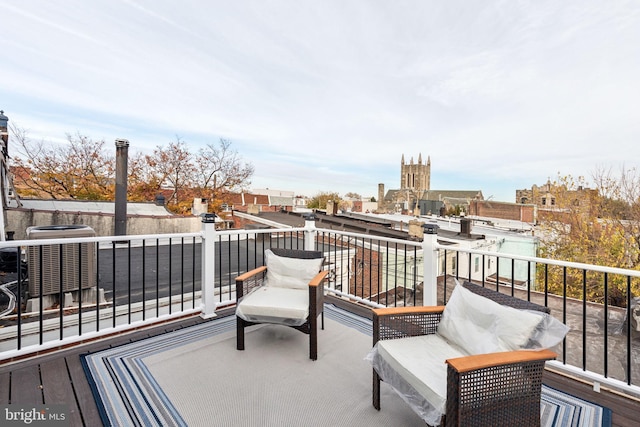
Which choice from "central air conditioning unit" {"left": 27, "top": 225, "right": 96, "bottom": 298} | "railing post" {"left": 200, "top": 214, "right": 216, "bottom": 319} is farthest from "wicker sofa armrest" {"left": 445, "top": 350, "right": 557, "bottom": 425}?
"central air conditioning unit" {"left": 27, "top": 225, "right": 96, "bottom": 298}

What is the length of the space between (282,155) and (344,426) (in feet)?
80.8

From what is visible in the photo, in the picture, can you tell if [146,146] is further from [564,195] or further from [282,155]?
[564,195]

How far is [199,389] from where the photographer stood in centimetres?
226

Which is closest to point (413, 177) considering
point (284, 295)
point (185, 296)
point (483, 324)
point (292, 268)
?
point (185, 296)

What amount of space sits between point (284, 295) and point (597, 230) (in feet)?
53.1

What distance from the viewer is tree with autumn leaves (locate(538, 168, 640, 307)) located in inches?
A: 487

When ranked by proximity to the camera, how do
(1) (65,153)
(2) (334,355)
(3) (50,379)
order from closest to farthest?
1. (3) (50,379)
2. (2) (334,355)
3. (1) (65,153)

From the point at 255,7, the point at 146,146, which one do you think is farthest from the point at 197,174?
the point at 255,7

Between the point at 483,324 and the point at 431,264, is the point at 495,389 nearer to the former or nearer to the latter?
the point at 483,324

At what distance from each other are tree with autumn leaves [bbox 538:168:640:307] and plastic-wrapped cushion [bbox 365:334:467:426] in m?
13.5

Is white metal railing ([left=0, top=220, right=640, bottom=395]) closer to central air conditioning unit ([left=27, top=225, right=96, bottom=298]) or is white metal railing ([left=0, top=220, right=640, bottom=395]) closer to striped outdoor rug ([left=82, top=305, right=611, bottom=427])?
central air conditioning unit ([left=27, top=225, right=96, bottom=298])

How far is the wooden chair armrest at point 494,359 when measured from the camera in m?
1.43

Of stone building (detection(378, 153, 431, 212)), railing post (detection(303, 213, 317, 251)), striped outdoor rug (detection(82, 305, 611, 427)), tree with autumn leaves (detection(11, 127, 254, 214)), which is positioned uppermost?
stone building (detection(378, 153, 431, 212))

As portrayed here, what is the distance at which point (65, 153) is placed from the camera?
15.4 metres
